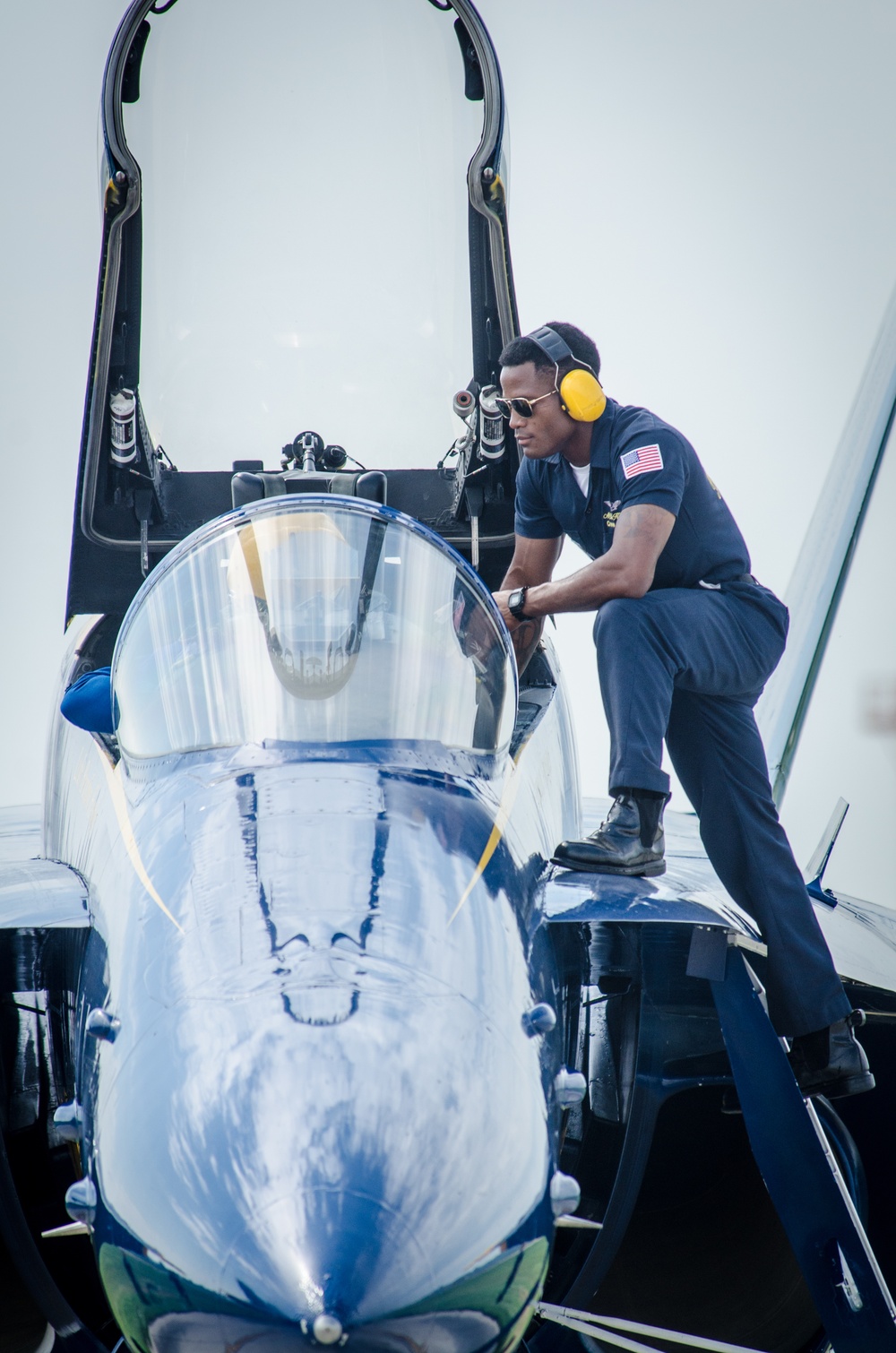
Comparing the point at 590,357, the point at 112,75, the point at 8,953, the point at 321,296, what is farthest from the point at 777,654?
the point at 112,75

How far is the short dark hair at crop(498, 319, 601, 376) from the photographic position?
3893 mm

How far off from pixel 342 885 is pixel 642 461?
1.97m

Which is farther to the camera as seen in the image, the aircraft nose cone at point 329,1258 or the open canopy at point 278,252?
the open canopy at point 278,252

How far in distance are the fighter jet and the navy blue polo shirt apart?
1.89 ft

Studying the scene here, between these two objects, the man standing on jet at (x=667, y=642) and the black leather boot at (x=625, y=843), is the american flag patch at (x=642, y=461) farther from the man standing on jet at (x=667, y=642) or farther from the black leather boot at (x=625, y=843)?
the black leather boot at (x=625, y=843)

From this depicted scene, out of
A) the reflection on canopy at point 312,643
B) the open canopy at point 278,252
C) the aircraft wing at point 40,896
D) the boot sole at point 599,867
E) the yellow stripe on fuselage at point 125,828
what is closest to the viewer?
the yellow stripe on fuselage at point 125,828

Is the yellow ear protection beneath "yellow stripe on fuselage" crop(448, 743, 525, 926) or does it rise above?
above

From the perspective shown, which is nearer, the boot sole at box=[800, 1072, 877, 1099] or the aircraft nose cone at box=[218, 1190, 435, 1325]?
the aircraft nose cone at box=[218, 1190, 435, 1325]

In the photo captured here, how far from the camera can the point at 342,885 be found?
7.34 feet

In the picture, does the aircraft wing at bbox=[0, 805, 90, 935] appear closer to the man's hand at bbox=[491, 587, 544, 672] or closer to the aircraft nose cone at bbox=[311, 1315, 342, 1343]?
the aircraft nose cone at bbox=[311, 1315, 342, 1343]

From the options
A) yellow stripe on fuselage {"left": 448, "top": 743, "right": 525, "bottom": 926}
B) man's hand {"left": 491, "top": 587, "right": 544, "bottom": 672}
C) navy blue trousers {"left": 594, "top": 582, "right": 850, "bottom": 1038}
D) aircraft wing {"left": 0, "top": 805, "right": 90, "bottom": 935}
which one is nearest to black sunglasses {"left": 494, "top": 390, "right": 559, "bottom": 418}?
man's hand {"left": 491, "top": 587, "right": 544, "bottom": 672}

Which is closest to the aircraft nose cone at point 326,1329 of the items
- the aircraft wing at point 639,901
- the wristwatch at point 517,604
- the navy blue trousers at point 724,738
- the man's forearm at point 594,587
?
the aircraft wing at point 639,901

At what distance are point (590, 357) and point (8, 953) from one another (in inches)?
106

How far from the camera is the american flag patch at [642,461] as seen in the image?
3.62 m
